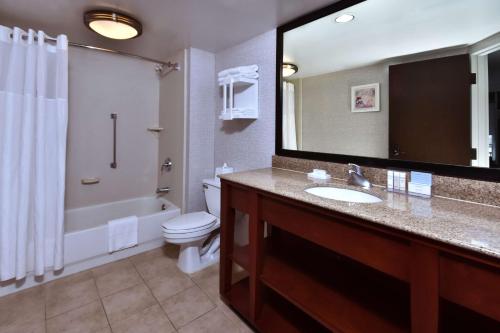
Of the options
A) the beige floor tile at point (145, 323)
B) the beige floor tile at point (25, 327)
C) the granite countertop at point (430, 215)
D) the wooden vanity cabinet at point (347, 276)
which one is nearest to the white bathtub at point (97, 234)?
the beige floor tile at point (25, 327)

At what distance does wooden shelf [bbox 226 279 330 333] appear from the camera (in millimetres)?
1357

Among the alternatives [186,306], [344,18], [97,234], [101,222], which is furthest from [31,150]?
[344,18]

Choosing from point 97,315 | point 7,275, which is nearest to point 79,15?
point 7,275

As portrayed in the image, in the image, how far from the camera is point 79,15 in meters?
1.83

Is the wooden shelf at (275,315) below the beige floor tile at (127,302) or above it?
above

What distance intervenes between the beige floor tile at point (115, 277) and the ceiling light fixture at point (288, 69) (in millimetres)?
2024

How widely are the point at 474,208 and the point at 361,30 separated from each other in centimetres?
114

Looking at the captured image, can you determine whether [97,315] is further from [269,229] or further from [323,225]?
[323,225]

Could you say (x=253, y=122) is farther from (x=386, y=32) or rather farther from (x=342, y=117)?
(x=386, y=32)

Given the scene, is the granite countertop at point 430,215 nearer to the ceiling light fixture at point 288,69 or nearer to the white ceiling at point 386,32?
the white ceiling at point 386,32

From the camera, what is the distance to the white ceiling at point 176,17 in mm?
1634

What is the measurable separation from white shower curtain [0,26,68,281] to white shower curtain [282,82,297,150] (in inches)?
67.8

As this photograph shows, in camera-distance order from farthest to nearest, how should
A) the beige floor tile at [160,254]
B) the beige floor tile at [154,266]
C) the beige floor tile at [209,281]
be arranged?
the beige floor tile at [160,254]
the beige floor tile at [154,266]
the beige floor tile at [209,281]

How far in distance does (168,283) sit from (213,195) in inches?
31.3
